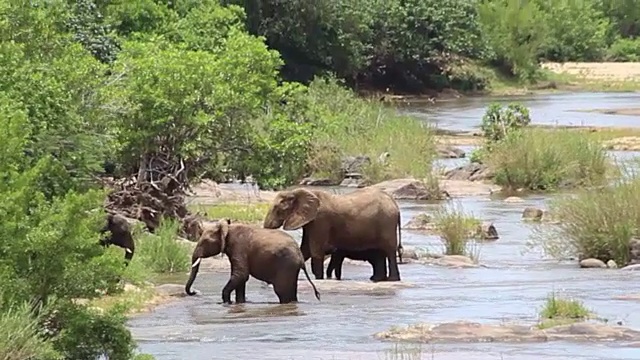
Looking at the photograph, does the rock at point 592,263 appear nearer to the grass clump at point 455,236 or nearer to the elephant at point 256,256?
the grass clump at point 455,236

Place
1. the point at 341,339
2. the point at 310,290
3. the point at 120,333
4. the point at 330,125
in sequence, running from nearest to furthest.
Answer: the point at 120,333 → the point at 341,339 → the point at 310,290 → the point at 330,125

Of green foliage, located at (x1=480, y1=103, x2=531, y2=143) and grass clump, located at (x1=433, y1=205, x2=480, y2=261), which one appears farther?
green foliage, located at (x1=480, y1=103, x2=531, y2=143)

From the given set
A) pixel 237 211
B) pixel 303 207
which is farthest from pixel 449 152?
pixel 303 207

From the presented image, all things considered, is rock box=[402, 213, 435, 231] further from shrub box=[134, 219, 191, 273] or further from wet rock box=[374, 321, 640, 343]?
wet rock box=[374, 321, 640, 343]

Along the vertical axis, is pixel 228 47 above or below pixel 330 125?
above

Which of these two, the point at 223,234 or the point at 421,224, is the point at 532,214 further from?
the point at 223,234

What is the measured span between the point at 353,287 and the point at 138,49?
856cm

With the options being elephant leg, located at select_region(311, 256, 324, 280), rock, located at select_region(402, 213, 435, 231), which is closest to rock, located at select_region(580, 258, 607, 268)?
elephant leg, located at select_region(311, 256, 324, 280)

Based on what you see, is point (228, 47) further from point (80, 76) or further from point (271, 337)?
point (271, 337)

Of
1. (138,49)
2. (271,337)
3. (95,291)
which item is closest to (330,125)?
(138,49)

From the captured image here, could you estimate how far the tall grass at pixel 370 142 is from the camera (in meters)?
37.8

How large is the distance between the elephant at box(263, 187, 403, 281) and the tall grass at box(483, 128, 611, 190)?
642 inches

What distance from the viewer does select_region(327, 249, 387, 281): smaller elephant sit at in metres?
20.9

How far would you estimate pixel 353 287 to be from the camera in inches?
777
